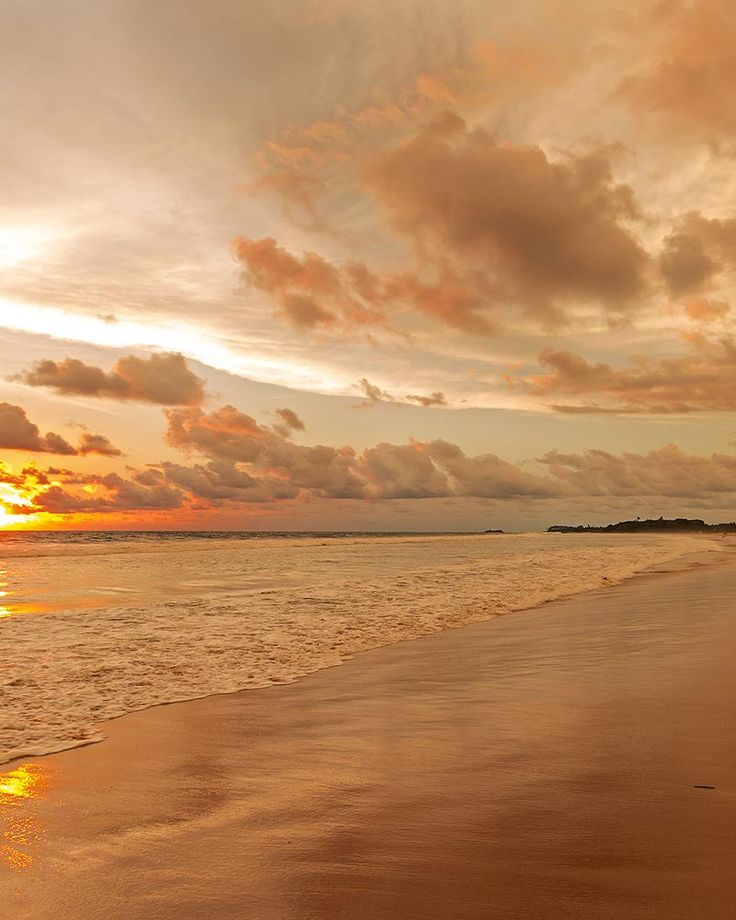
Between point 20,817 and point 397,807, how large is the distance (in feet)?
9.60

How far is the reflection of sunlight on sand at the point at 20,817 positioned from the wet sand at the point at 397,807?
3 centimetres

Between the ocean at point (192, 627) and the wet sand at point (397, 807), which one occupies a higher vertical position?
the wet sand at point (397, 807)

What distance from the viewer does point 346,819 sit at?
515 centimetres

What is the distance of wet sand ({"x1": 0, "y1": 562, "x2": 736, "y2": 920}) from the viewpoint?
4.02 m

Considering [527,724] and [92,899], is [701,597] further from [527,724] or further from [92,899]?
[92,899]

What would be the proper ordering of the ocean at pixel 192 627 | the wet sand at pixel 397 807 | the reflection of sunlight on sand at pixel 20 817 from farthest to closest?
the ocean at pixel 192 627, the reflection of sunlight on sand at pixel 20 817, the wet sand at pixel 397 807

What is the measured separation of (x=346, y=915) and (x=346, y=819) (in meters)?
1.32

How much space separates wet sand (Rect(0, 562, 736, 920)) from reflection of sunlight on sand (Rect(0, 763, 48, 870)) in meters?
0.03

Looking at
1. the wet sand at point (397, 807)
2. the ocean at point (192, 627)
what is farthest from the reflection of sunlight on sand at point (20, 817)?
the ocean at point (192, 627)

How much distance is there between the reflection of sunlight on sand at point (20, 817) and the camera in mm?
4707

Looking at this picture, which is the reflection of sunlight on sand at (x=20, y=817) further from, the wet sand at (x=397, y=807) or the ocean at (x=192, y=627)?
the ocean at (x=192, y=627)

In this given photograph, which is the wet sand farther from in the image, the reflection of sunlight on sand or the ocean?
the ocean

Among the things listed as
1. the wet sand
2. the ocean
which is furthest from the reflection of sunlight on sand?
the ocean

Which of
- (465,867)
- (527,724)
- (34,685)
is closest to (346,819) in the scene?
(465,867)
